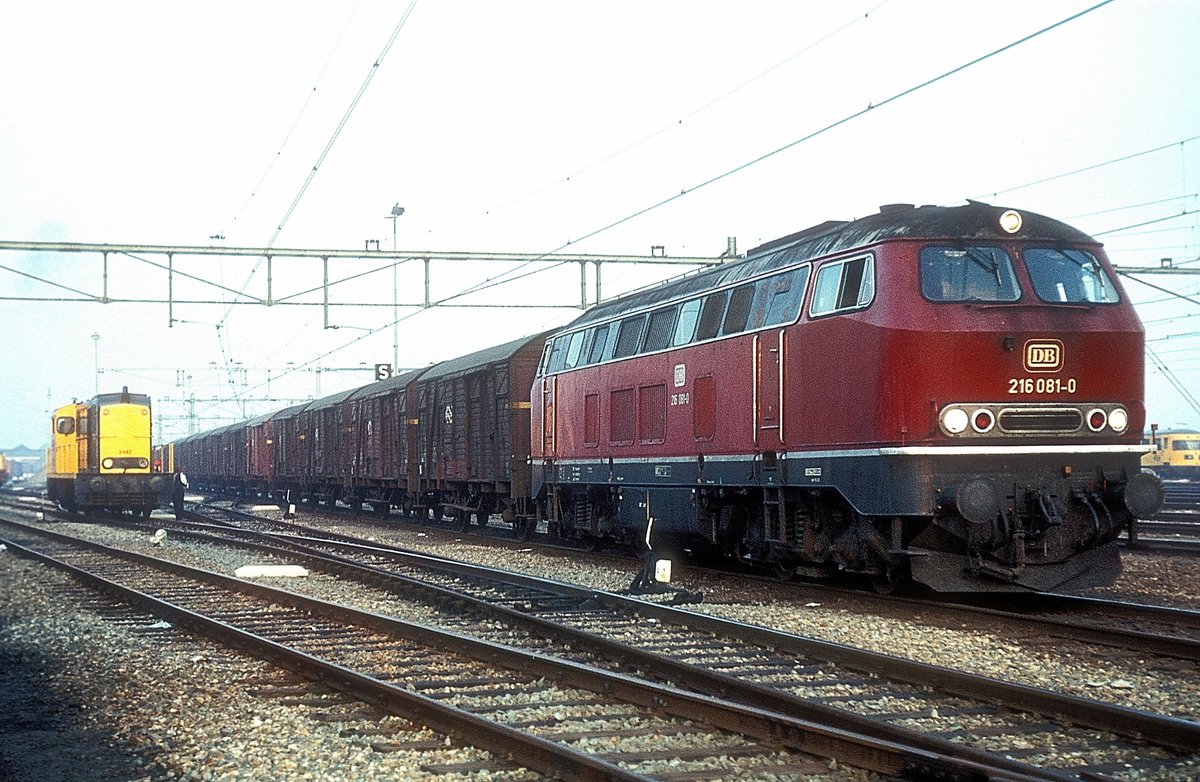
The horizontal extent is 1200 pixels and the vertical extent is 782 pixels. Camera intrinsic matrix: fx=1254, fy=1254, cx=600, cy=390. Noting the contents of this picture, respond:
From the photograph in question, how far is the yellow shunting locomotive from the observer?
114 feet

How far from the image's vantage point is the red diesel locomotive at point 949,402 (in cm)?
1164

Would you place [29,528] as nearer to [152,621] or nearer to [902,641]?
[152,621]

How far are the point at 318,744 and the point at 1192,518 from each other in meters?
25.0

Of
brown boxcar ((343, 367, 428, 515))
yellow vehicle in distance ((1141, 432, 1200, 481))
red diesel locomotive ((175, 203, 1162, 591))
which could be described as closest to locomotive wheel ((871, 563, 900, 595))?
red diesel locomotive ((175, 203, 1162, 591))

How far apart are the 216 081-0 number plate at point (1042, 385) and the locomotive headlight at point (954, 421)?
1.81 ft

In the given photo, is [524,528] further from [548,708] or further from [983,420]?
[548,708]

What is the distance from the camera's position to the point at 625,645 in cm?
980

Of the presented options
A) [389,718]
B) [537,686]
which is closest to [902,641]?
[537,686]

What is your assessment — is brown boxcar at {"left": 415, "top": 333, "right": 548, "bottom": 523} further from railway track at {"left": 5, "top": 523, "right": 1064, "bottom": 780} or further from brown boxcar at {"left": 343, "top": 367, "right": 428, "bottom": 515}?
railway track at {"left": 5, "top": 523, "right": 1064, "bottom": 780}

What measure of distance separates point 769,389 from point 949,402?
2.66 meters

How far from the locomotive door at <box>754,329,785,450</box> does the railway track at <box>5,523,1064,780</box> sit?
4709 mm

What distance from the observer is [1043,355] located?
467 inches

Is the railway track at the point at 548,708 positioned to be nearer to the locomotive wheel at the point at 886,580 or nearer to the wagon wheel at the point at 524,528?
the locomotive wheel at the point at 886,580

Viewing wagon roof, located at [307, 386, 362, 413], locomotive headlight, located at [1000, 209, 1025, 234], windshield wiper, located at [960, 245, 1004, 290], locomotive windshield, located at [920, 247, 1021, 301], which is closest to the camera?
locomotive windshield, located at [920, 247, 1021, 301]
